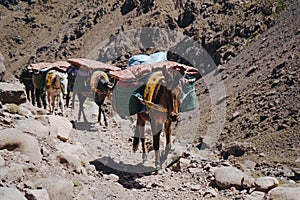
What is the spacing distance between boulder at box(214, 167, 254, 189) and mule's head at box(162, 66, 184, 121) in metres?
1.38

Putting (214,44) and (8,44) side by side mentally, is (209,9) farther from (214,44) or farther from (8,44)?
(8,44)

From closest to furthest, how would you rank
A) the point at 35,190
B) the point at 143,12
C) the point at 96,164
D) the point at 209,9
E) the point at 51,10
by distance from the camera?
the point at 35,190
the point at 96,164
the point at 209,9
the point at 143,12
the point at 51,10

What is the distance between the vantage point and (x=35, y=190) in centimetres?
470

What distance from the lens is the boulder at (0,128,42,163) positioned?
571 cm

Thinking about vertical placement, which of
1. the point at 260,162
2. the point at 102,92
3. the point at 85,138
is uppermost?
the point at 102,92

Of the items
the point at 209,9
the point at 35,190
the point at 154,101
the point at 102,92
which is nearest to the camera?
the point at 35,190

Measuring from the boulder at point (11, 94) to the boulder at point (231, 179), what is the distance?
476cm

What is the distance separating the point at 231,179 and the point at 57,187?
336 centimetres

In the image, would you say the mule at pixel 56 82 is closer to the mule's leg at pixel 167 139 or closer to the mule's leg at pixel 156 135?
the mule's leg at pixel 167 139

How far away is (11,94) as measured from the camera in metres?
8.61

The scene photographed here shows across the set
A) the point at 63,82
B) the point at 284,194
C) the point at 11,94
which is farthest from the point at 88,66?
the point at 284,194

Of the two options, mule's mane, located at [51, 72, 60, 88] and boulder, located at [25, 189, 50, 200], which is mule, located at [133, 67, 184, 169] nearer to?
boulder, located at [25, 189, 50, 200]

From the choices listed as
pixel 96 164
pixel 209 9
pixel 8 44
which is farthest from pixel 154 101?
pixel 8 44

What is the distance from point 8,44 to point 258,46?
44074 mm
